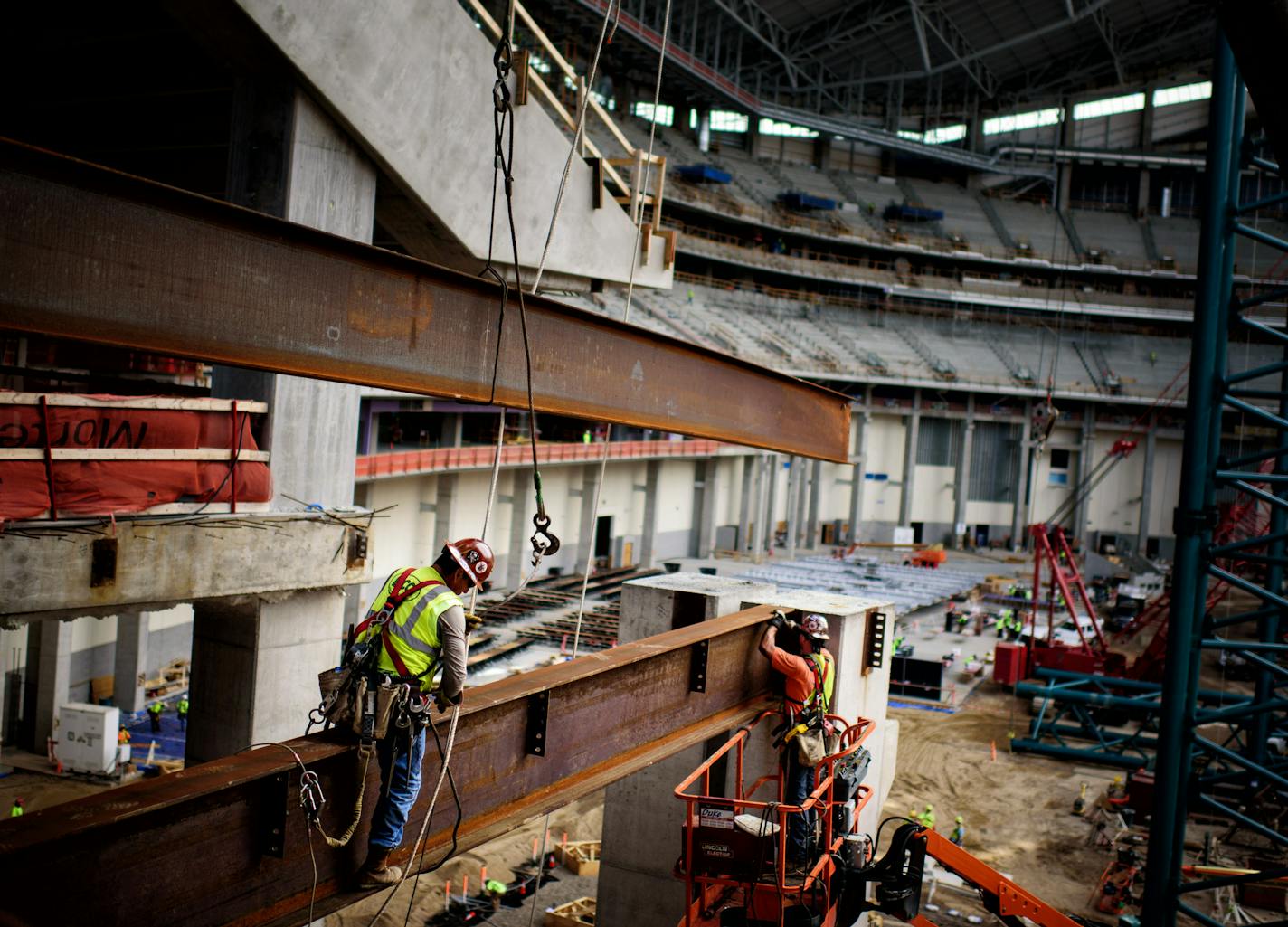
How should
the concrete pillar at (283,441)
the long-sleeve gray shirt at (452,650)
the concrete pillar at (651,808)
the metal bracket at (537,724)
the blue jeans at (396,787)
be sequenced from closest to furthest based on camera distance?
the long-sleeve gray shirt at (452,650) < the blue jeans at (396,787) < the metal bracket at (537,724) < the concrete pillar at (283,441) < the concrete pillar at (651,808)

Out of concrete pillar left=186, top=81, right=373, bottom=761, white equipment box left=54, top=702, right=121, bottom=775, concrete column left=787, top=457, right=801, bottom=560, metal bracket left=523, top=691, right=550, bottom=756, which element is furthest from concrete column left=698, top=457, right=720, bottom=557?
metal bracket left=523, top=691, right=550, bottom=756

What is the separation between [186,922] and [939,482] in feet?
162

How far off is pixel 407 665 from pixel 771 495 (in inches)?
1537

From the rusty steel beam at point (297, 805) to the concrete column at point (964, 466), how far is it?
45.2 m

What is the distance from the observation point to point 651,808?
8258 mm

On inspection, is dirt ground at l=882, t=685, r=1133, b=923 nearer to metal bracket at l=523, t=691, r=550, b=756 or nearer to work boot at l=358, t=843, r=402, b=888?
metal bracket at l=523, t=691, r=550, b=756

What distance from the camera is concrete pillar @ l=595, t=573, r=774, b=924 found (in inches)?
317

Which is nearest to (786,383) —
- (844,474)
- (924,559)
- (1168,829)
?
(1168,829)

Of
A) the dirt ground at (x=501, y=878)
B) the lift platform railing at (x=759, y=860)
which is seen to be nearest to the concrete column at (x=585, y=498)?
the dirt ground at (x=501, y=878)

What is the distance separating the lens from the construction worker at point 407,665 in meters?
4.09

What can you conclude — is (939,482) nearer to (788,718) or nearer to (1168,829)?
(1168,829)

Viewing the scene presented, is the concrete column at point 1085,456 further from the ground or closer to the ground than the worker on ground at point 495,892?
further from the ground

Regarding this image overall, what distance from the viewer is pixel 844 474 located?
160 feet

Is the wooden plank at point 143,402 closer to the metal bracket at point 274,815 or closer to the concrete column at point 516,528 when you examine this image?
the metal bracket at point 274,815
